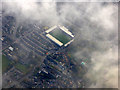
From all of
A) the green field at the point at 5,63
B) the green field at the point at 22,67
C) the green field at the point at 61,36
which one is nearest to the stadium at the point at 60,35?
the green field at the point at 61,36

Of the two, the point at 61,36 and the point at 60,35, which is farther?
the point at 60,35

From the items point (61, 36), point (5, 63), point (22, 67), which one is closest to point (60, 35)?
point (61, 36)

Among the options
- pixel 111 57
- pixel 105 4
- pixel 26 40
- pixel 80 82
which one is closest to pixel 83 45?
pixel 111 57

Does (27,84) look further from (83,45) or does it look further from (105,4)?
(105,4)

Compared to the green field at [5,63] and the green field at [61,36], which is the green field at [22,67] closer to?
the green field at [5,63]

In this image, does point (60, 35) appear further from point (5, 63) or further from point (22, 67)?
point (5, 63)

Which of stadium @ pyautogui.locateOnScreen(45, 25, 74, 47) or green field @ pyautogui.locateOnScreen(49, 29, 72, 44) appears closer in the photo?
stadium @ pyautogui.locateOnScreen(45, 25, 74, 47)

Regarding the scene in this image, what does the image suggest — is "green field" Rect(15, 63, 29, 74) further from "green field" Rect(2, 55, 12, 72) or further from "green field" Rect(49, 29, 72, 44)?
"green field" Rect(49, 29, 72, 44)

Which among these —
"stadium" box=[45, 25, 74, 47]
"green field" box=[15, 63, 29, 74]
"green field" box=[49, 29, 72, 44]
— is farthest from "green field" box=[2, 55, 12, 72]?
"green field" box=[49, 29, 72, 44]
